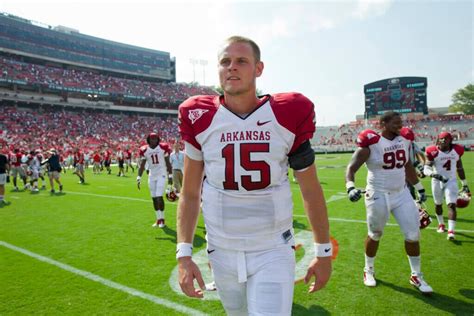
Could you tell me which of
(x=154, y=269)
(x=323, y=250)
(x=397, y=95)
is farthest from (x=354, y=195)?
(x=397, y=95)

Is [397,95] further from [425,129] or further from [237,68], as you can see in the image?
[237,68]

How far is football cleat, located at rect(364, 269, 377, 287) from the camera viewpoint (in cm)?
451

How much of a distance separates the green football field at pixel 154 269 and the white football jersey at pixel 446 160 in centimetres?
121

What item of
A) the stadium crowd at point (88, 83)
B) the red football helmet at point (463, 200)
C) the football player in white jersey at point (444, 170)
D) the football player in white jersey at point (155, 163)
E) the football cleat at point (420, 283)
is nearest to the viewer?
the football cleat at point (420, 283)

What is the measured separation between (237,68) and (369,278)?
12.2 feet

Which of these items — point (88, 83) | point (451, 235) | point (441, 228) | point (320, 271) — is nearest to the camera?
point (320, 271)

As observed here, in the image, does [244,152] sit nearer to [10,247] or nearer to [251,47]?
[251,47]

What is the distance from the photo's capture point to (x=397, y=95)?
149ft

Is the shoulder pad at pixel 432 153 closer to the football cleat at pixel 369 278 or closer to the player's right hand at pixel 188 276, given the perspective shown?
the football cleat at pixel 369 278

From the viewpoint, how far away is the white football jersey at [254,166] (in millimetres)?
2080

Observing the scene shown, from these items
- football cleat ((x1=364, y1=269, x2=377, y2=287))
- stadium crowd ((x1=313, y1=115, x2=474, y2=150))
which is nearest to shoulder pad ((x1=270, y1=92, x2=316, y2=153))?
football cleat ((x1=364, y1=269, x2=377, y2=287))

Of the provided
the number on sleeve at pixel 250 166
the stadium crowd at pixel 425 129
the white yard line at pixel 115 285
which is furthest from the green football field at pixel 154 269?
the stadium crowd at pixel 425 129

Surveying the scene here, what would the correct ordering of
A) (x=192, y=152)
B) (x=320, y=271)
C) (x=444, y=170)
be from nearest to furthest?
(x=320, y=271)
(x=192, y=152)
(x=444, y=170)

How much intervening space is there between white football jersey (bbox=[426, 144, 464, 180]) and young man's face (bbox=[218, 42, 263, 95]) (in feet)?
21.2
